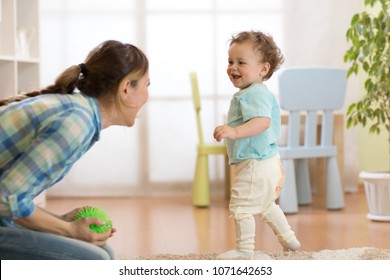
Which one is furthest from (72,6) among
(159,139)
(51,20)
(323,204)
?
(323,204)

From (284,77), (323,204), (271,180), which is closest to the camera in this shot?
(271,180)

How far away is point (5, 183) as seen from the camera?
1476 millimetres

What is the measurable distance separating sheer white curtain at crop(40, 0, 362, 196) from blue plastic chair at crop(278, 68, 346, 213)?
0.83m

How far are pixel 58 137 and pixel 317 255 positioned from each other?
47.1 inches

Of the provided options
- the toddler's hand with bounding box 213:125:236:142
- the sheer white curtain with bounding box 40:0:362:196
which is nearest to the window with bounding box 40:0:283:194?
the sheer white curtain with bounding box 40:0:362:196

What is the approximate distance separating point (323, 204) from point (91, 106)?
2589mm

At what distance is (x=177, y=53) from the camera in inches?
180

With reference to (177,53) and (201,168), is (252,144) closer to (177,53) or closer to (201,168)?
(201,168)

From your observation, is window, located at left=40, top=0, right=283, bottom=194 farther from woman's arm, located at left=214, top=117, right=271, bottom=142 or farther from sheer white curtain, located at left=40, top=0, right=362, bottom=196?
woman's arm, located at left=214, top=117, right=271, bottom=142

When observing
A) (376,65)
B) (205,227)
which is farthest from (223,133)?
(376,65)

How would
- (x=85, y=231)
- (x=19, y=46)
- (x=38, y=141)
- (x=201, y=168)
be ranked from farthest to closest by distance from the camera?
(x=201, y=168) → (x=19, y=46) → (x=85, y=231) → (x=38, y=141)

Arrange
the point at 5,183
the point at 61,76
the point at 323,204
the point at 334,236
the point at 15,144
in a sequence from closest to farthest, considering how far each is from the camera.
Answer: the point at 5,183 < the point at 15,144 < the point at 61,76 < the point at 334,236 < the point at 323,204

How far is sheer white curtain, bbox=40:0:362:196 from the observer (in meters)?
4.56

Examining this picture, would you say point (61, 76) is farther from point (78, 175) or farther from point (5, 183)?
point (78, 175)
